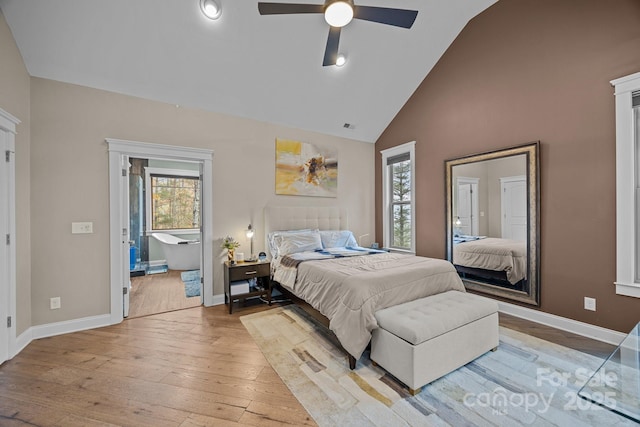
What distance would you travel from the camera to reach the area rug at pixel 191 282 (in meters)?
4.34

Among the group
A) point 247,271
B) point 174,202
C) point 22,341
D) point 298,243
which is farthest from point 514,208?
point 174,202

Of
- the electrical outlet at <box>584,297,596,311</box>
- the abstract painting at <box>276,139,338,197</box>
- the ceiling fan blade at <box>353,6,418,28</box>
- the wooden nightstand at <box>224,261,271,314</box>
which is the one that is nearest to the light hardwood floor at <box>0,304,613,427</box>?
the electrical outlet at <box>584,297,596,311</box>

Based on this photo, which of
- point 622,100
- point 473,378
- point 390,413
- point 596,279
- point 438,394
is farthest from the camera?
point 596,279

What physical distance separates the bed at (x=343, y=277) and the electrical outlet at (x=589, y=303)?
119 cm

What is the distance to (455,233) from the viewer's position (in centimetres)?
405

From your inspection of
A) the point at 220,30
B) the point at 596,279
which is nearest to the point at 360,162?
the point at 220,30

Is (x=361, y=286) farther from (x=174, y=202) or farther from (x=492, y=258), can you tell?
(x=174, y=202)

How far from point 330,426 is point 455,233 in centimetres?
328

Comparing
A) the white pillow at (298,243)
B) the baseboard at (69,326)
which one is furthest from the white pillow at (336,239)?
the baseboard at (69,326)

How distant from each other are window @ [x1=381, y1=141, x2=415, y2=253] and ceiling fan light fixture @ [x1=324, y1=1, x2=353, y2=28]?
293cm

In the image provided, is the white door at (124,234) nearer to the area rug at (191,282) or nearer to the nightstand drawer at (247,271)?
the area rug at (191,282)

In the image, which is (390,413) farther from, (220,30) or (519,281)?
(220,30)

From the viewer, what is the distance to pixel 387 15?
7.59 ft

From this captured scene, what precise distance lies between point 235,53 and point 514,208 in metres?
3.98
